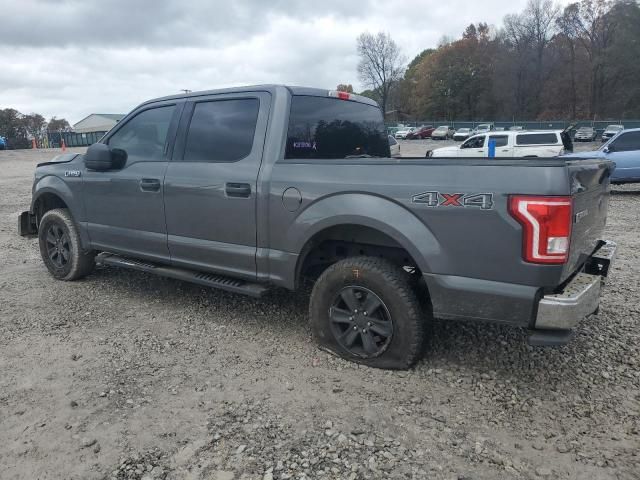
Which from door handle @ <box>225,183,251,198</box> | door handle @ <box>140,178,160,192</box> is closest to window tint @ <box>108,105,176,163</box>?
door handle @ <box>140,178,160,192</box>

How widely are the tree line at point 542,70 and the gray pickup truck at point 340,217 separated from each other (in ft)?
213

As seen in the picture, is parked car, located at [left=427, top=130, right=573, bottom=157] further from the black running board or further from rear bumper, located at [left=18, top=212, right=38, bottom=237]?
the black running board

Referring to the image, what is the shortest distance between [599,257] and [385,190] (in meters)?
Result: 1.61

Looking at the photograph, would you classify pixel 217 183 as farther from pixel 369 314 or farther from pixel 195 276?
pixel 369 314

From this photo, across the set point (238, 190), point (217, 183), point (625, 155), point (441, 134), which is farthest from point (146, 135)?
point (441, 134)

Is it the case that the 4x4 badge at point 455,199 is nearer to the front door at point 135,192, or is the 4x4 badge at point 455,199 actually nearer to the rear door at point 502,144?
the front door at point 135,192

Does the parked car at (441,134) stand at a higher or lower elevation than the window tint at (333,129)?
higher

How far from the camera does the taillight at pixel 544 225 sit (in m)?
2.58

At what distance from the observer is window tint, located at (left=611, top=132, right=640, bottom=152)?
1203 centimetres

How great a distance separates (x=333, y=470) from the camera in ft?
7.95

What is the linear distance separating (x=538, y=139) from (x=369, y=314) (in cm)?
1732

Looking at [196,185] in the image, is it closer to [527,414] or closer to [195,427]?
[195,427]

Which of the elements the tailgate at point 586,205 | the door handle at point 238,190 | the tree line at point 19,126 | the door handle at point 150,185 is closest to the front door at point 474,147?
the tailgate at point 586,205

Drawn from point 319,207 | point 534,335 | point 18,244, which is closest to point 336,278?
point 319,207
